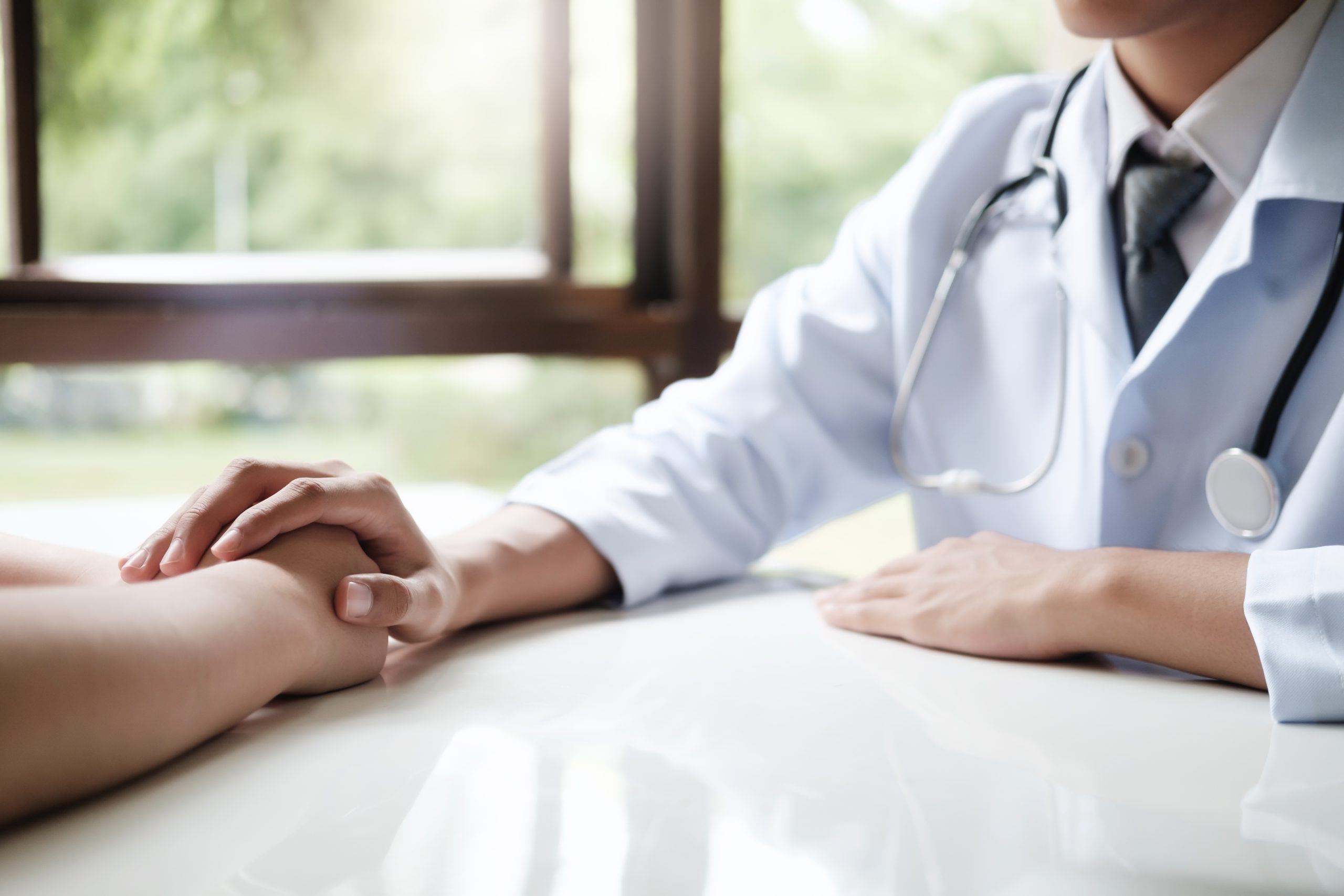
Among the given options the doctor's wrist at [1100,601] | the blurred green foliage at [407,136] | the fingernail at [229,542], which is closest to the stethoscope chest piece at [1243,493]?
the doctor's wrist at [1100,601]

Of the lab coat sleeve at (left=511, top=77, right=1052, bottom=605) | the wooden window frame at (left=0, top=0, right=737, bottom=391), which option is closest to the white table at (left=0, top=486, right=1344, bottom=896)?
the lab coat sleeve at (left=511, top=77, right=1052, bottom=605)

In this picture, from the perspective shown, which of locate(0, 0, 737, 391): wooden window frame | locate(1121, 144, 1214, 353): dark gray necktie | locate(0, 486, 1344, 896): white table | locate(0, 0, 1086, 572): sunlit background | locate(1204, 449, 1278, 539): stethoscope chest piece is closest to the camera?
locate(0, 486, 1344, 896): white table

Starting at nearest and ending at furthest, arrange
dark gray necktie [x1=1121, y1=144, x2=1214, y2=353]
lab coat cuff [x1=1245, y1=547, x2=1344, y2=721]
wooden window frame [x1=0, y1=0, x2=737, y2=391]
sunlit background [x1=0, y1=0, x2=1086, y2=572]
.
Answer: lab coat cuff [x1=1245, y1=547, x2=1344, y2=721] → dark gray necktie [x1=1121, y1=144, x2=1214, y2=353] → wooden window frame [x1=0, y1=0, x2=737, y2=391] → sunlit background [x1=0, y1=0, x2=1086, y2=572]

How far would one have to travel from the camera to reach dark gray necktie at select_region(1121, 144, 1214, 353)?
31.3 inches

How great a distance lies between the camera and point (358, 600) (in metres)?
0.60

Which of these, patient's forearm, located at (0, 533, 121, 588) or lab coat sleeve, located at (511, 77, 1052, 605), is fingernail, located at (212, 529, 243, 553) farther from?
lab coat sleeve, located at (511, 77, 1052, 605)

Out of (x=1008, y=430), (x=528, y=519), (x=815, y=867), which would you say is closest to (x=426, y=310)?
(x=528, y=519)

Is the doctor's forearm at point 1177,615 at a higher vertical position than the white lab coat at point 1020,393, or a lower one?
lower

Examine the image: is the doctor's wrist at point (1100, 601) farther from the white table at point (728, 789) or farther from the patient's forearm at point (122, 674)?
the patient's forearm at point (122, 674)

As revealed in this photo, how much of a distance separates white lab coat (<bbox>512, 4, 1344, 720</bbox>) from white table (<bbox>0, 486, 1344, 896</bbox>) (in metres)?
0.12

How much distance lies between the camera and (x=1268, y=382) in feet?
2.38

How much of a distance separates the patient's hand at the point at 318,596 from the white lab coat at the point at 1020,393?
22cm

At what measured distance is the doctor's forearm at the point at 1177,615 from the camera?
23.6 inches

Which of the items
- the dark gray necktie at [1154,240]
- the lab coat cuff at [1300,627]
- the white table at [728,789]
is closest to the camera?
the white table at [728,789]
